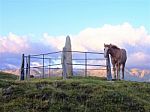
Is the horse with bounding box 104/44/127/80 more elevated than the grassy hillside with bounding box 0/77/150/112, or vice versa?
the horse with bounding box 104/44/127/80

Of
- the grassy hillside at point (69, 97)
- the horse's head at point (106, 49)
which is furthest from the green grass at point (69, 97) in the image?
the horse's head at point (106, 49)

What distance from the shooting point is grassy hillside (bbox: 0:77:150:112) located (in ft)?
68.1

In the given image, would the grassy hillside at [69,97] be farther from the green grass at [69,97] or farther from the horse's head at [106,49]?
the horse's head at [106,49]

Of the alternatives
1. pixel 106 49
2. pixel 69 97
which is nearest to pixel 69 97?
pixel 69 97

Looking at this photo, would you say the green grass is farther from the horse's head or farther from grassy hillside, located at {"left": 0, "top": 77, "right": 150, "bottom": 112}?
the horse's head

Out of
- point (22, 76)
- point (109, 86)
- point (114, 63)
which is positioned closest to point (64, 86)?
point (109, 86)

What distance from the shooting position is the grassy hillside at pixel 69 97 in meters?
20.8

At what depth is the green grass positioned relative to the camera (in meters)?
20.8

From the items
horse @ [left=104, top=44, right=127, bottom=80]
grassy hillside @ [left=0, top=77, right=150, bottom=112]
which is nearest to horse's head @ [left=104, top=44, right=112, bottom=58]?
horse @ [left=104, top=44, right=127, bottom=80]

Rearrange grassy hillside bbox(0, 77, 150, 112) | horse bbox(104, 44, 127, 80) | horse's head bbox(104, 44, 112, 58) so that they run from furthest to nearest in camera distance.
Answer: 1. horse bbox(104, 44, 127, 80)
2. horse's head bbox(104, 44, 112, 58)
3. grassy hillside bbox(0, 77, 150, 112)

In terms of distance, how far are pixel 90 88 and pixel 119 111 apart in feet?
9.36

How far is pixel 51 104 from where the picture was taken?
68.6 feet

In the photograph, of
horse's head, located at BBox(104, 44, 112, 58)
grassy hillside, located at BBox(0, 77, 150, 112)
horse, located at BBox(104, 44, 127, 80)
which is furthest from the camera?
horse, located at BBox(104, 44, 127, 80)

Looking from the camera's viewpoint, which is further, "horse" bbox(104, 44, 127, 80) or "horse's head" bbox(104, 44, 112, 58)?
"horse" bbox(104, 44, 127, 80)
